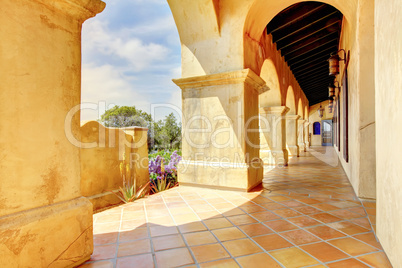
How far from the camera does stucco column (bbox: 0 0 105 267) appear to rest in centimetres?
147

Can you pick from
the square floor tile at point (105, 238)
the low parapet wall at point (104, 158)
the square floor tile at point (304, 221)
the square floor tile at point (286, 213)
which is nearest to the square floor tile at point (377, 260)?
the square floor tile at point (304, 221)

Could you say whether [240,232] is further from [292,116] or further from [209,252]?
[292,116]

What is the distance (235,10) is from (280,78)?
173 inches

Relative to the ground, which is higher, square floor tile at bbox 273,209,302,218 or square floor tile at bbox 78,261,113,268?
square floor tile at bbox 273,209,302,218

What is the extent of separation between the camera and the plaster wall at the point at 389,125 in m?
1.57

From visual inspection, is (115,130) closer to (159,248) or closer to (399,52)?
(159,248)

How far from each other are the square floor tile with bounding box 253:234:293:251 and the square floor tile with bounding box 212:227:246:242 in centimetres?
18

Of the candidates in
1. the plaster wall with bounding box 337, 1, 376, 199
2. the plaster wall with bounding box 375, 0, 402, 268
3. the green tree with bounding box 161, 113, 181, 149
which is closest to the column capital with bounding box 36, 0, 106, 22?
the plaster wall with bounding box 375, 0, 402, 268

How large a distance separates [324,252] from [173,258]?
132 cm

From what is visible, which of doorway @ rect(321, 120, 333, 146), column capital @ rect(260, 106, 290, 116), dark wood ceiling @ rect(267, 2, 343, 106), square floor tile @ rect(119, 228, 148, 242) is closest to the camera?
square floor tile @ rect(119, 228, 148, 242)

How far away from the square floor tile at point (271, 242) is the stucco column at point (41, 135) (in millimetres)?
1534

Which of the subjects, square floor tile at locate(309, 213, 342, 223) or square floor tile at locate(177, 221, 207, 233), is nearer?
square floor tile at locate(177, 221, 207, 233)

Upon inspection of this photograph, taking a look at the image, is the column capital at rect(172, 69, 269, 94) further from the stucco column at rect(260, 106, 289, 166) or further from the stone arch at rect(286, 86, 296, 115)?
the stone arch at rect(286, 86, 296, 115)

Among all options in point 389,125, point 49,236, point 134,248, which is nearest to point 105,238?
point 134,248
